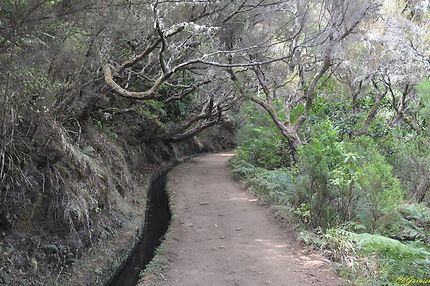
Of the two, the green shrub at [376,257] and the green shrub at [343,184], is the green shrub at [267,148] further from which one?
the green shrub at [376,257]

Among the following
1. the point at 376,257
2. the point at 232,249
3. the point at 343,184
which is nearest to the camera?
the point at 376,257

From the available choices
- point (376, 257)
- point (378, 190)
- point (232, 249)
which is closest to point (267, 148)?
point (232, 249)

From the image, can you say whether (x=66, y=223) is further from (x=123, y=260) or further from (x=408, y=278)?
(x=408, y=278)

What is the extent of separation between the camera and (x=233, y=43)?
431 inches

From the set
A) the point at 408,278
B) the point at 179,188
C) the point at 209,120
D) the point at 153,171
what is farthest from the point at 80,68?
the point at 209,120

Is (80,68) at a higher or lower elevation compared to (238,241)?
higher

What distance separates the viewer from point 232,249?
24.0ft

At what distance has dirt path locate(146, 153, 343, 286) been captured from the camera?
19.8ft

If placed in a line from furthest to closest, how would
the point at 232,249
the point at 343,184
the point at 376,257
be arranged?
the point at 232,249 < the point at 343,184 < the point at 376,257

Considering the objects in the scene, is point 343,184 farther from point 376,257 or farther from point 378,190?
point 376,257

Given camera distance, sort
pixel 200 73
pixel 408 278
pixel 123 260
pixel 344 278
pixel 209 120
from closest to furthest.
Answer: pixel 408 278, pixel 344 278, pixel 123 260, pixel 200 73, pixel 209 120

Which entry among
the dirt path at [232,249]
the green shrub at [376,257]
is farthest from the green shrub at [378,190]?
the dirt path at [232,249]

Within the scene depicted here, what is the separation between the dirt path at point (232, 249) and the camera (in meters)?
6.02

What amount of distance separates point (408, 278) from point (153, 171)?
40.8ft
